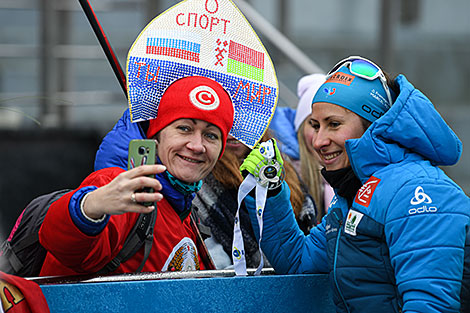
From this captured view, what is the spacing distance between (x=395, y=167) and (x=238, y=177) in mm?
882

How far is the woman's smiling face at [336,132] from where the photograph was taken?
2041mm

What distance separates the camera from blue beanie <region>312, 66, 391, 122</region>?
2.03 m

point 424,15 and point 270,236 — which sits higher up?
point 424,15

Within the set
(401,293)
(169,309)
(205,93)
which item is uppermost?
(205,93)

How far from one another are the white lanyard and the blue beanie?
32 cm

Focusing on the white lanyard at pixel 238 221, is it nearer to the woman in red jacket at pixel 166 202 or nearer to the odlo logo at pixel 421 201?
the woman in red jacket at pixel 166 202

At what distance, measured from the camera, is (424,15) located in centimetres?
568

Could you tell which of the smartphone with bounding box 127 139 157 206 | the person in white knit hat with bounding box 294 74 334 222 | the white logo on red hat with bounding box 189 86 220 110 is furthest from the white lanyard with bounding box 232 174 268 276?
the person in white knit hat with bounding box 294 74 334 222

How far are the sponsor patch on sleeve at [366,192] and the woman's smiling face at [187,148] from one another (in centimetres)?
43

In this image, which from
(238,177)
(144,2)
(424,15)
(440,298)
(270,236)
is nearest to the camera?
(440,298)

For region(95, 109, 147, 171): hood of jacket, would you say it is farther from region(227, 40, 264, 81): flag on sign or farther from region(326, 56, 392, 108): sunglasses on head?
region(326, 56, 392, 108): sunglasses on head

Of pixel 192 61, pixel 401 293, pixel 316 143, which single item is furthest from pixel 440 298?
pixel 192 61

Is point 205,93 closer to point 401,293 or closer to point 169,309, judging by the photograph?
point 169,309

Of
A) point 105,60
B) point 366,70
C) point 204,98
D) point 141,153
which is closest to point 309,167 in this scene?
point 366,70
